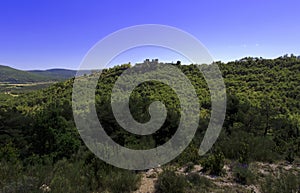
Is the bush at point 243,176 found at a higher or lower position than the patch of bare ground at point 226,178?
higher

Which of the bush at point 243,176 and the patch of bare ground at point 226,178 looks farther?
the bush at point 243,176

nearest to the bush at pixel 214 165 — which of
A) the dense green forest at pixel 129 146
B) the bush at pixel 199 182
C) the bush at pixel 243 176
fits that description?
the dense green forest at pixel 129 146

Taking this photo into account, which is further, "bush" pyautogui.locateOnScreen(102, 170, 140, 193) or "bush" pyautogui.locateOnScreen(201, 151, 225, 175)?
"bush" pyautogui.locateOnScreen(201, 151, 225, 175)

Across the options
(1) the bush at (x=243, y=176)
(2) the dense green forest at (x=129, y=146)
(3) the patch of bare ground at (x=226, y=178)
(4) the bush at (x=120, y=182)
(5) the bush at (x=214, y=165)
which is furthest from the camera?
(5) the bush at (x=214, y=165)

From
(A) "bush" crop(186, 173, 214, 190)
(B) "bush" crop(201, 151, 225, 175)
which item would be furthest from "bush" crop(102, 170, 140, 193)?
(B) "bush" crop(201, 151, 225, 175)

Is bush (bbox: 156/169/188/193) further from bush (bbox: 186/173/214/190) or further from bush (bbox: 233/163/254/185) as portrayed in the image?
bush (bbox: 233/163/254/185)

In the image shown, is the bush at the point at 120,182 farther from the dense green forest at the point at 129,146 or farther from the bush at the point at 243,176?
the bush at the point at 243,176

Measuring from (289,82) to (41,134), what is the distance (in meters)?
41.9

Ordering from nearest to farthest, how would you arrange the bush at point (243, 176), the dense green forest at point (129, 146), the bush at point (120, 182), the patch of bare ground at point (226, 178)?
the dense green forest at point (129, 146) < the bush at point (120, 182) < the patch of bare ground at point (226, 178) < the bush at point (243, 176)

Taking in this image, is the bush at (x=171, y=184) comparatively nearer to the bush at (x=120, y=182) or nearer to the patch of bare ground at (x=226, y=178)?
the patch of bare ground at (x=226, y=178)

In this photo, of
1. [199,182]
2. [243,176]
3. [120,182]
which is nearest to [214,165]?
[243,176]

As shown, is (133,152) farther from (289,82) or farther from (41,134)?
(289,82)

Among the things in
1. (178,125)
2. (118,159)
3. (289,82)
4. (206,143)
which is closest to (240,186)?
(118,159)

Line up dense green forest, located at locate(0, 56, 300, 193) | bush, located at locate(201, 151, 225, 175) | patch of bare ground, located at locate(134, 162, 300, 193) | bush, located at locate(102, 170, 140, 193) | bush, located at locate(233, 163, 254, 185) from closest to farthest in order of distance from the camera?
dense green forest, located at locate(0, 56, 300, 193) < bush, located at locate(102, 170, 140, 193) < patch of bare ground, located at locate(134, 162, 300, 193) < bush, located at locate(233, 163, 254, 185) < bush, located at locate(201, 151, 225, 175)
